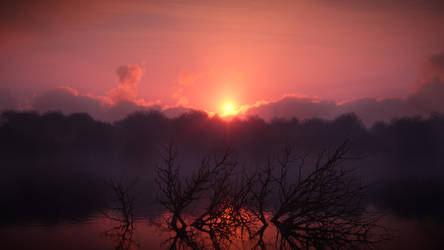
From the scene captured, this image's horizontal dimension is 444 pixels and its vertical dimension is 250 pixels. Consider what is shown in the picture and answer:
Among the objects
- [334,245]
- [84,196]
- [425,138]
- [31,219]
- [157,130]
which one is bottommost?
[334,245]

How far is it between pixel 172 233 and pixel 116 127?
93.3 m

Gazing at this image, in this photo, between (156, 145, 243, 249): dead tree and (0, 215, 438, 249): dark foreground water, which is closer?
(0, 215, 438, 249): dark foreground water

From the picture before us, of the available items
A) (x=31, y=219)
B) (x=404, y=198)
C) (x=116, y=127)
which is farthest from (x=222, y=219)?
(x=116, y=127)

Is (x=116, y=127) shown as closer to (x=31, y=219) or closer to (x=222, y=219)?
(x=31, y=219)

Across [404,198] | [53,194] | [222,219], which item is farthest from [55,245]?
[404,198]

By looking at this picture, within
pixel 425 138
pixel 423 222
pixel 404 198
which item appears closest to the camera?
pixel 423 222

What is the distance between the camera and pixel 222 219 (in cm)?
2052

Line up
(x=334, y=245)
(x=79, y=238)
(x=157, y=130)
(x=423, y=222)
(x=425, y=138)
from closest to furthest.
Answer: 1. (x=334, y=245)
2. (x=79, y=238)
3. (x=423, y=222)
4. (x=157, y=130)
5. (x=425, y=138)

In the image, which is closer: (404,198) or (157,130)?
(404,198)

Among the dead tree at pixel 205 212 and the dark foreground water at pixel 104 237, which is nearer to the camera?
the dark foreground water at pixel 104 237

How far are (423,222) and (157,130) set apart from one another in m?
85.3

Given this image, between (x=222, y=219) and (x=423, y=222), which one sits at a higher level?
(x=222, y=219)

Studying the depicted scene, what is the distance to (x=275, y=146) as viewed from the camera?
106m

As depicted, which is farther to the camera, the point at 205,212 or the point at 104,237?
the point at 205,212
